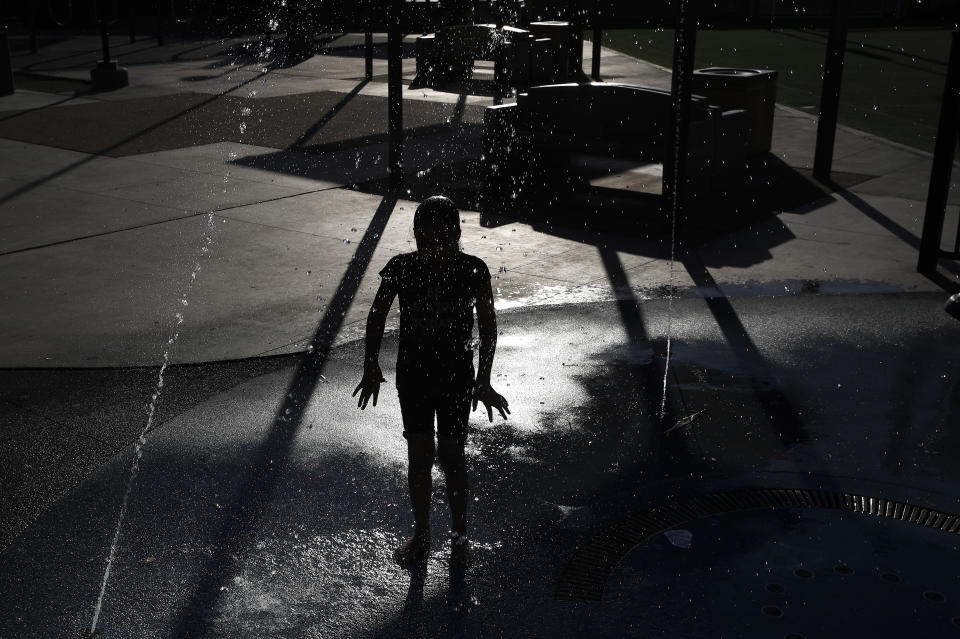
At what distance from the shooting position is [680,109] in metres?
10.4

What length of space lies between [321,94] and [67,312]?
1390cm

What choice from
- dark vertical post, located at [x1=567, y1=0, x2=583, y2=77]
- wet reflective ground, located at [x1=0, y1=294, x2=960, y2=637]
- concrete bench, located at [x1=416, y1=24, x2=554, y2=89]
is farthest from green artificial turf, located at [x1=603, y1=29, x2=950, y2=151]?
wet reflective ground, located at [x1=0, y1=294, x2=960, y2=637]

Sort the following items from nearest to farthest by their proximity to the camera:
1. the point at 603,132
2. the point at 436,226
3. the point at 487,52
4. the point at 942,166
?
the point at 436,226 → the point at 942,166 → the point at 603,132 → the point at 487,52

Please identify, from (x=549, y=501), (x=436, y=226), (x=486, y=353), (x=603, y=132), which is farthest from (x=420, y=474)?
(x=603, y=132)

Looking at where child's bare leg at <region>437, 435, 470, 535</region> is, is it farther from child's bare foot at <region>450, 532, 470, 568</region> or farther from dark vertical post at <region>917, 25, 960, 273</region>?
dark vertical post at <region>917, 25, 960, 273</region>

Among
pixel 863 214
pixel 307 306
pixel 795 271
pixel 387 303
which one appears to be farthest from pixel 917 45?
pixel 387 303

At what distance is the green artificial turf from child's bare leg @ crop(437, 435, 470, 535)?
43.3 feet

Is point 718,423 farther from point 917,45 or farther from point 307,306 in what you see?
point 917,45

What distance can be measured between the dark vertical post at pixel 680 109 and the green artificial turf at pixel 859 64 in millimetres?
6689

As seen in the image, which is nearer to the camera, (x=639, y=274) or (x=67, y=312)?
(x=67, y=312)

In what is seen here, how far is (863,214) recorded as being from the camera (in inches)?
445

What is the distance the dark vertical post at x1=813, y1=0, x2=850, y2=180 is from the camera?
13.0m

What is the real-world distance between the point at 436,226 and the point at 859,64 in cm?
2610

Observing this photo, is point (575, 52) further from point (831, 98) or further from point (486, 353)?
point (486, 353)
